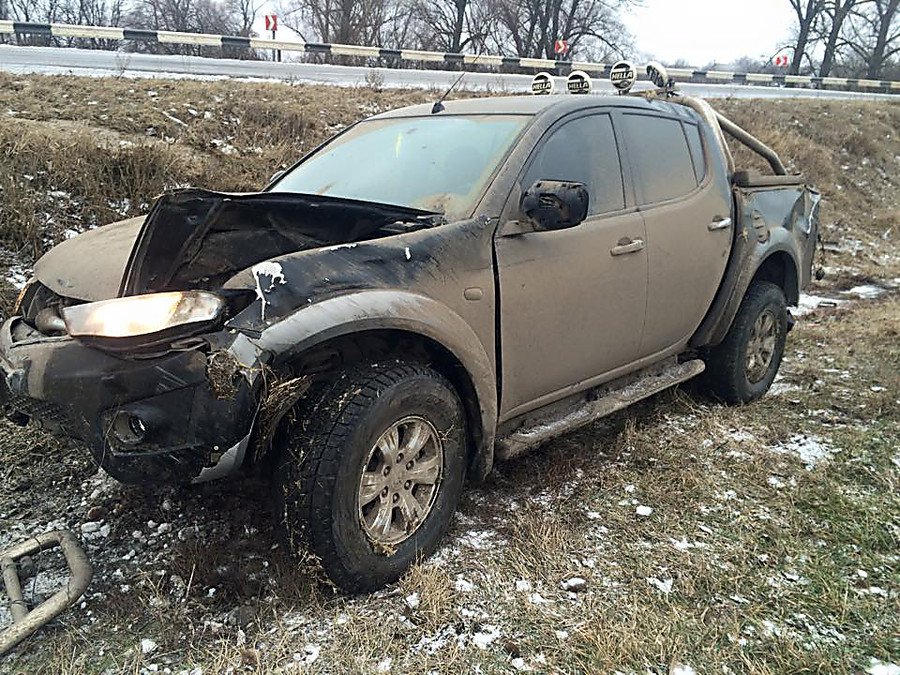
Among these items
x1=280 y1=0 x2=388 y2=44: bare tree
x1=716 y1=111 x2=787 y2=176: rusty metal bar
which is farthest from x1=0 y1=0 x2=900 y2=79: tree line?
x1=716 y1=111 x2=787 y2=176: rusty metal bar

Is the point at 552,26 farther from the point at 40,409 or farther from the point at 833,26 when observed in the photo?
the point at 40,409

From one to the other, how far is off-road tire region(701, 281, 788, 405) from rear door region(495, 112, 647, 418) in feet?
3.16

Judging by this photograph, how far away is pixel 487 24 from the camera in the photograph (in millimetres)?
29625

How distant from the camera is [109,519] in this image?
110 inches

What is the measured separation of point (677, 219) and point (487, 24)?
95.7 feet

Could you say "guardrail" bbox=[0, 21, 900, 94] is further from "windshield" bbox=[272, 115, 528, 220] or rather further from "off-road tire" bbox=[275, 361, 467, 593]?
"off-road tire" bbox=[275, 361, 467, 593]

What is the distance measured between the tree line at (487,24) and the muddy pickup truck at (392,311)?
67.4ft

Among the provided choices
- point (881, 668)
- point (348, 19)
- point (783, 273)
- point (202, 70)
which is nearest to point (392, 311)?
point (881, 668)

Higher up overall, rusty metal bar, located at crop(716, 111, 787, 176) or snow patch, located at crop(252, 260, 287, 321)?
rusty metal bar, located at crop(716, 111, 787, 176)

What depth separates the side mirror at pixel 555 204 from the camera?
2.60 metres

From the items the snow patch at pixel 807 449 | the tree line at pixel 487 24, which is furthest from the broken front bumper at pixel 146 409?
the tree line at pixel 487 24

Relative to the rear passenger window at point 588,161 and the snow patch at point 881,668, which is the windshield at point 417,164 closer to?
the rear passenger window at point 588,161

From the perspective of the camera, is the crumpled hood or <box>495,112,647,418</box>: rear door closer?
the crumpled hood

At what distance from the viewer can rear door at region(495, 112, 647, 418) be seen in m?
2.74
